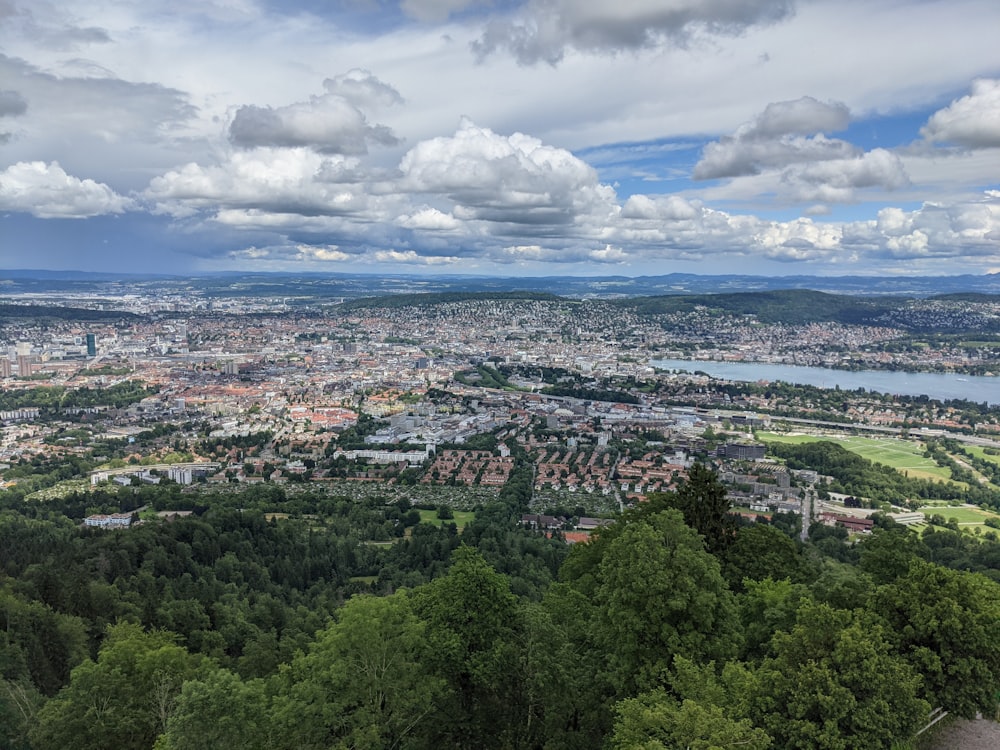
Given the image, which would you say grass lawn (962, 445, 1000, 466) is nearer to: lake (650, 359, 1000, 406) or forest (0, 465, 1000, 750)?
lake (650, 359, 1000, 406)

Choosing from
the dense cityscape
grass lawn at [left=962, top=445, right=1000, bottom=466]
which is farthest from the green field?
grass lawn at [left=962, top=445, right=1000, bottom=466]

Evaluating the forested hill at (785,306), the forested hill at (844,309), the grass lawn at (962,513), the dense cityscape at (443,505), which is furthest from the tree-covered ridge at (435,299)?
the grass lawn at (962,513)

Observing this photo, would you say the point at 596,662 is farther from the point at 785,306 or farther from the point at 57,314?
the point at 785,306

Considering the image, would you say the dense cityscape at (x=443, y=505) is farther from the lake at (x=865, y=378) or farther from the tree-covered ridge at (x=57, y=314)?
the lake at (x=865, y=378)

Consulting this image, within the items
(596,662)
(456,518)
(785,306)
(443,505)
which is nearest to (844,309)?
(785,306)

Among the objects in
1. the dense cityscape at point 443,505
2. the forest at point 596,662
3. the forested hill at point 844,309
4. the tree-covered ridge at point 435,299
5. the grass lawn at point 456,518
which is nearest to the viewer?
the forest at point 596,662

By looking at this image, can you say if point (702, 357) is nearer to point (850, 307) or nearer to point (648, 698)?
point (850, 307)
